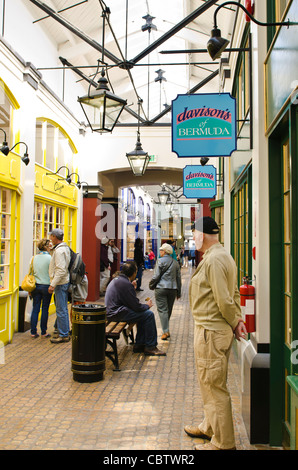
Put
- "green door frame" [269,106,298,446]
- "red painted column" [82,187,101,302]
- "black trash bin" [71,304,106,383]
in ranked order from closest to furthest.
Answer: "green door frame" [269,106,298,446], "black trash bin" [71,304,106,383], "red painted column" [82,187,101,302]

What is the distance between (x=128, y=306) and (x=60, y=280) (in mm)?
1550

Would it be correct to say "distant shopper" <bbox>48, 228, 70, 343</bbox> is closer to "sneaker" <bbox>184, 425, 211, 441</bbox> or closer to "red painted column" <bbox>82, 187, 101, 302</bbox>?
"sneaker" <bbox>184, 425, 211, 441</bbox>

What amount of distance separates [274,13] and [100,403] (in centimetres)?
416

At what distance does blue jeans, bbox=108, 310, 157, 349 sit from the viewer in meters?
6.43

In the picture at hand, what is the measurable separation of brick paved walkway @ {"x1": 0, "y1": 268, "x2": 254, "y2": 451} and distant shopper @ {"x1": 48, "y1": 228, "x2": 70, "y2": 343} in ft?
2.09

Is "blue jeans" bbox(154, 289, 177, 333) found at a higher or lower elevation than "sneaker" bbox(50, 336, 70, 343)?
higher

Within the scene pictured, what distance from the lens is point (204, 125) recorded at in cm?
490

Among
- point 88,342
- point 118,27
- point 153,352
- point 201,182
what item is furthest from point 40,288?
point 118,27

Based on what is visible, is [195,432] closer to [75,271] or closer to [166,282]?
[166,282]

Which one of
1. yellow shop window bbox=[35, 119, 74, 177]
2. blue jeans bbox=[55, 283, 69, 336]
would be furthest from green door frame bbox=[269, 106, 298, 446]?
yellow shop window bbox=[35, 119, 74, 177]

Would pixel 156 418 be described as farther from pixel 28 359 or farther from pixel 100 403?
pixel 28 359

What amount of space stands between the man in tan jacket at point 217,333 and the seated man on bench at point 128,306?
117 inches

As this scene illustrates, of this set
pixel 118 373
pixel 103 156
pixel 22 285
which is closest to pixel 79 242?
pixel 103 156

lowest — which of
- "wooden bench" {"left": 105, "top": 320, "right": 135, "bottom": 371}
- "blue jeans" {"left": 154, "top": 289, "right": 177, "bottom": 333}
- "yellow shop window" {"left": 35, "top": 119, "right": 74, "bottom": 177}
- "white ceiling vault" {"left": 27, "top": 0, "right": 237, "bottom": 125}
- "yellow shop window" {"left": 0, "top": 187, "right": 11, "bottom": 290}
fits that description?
"wooden bench" {"left": 105, "top": 320, "right": 135, "bottom": 371}
